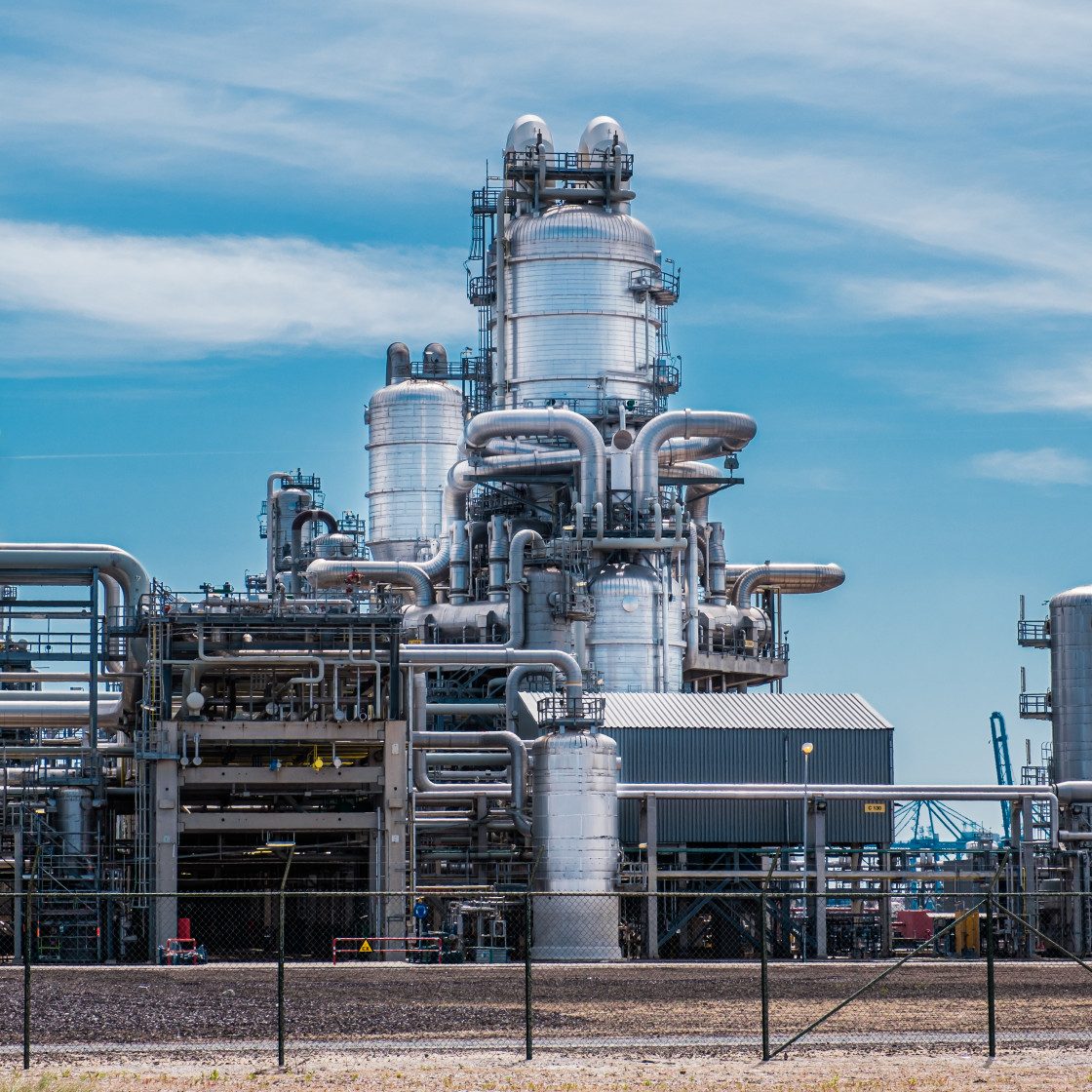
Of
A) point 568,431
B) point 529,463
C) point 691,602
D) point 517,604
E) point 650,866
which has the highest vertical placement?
point 568,431

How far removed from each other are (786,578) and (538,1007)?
52912 mm

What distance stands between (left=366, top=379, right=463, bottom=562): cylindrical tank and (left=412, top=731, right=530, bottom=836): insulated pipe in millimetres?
36081

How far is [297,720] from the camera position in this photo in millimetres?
50594

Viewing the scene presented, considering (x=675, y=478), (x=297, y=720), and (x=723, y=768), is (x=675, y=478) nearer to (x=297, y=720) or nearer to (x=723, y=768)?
(x=723, y=768)

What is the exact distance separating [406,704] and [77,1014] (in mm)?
26159

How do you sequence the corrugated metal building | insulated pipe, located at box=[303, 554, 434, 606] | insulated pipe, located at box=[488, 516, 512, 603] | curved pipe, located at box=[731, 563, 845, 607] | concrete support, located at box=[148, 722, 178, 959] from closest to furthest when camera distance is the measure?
concrete support, located at box=[148, 722, 178, 959] < the corrugated metal building < insulated pipe, located at box=[488, 516, 512, 603] < insulated pipe, located at box=[303, 554, 434, 606] < curved pipe, located at box=[731, 563, 845, 607]

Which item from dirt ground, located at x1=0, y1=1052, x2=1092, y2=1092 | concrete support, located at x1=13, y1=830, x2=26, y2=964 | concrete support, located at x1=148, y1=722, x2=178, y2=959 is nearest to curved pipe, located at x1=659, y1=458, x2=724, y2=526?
concrete support, located at x1=148, y1=722, x2=178, y2=959

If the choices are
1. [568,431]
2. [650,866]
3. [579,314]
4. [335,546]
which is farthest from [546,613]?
[335,546]

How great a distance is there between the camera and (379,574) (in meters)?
79.3

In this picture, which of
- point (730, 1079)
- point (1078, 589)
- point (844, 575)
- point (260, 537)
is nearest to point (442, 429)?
point (260, 537)

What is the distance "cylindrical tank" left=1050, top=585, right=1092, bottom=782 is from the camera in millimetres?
66062

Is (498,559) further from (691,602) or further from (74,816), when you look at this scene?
(74,816)

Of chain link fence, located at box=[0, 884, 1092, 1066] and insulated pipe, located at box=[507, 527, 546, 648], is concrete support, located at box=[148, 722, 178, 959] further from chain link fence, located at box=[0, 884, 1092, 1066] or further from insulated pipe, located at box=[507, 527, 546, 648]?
insulated pipe, located at box=[507, 527, 546, 648]

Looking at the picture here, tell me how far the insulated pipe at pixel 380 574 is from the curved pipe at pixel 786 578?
41.5ft
